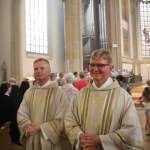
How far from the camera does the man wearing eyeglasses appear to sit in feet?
9.45

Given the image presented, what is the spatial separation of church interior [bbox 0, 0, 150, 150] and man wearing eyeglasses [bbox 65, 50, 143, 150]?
2.57 meters

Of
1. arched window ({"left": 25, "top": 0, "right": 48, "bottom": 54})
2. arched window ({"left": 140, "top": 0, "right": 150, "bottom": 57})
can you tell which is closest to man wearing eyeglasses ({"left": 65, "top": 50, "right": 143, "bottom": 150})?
arched window ({"left": 25, "top": 0, "right": 48, "bottom": 54})

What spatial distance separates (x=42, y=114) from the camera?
11.8 feet

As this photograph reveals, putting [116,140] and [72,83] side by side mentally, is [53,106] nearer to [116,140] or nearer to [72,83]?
[116,140]

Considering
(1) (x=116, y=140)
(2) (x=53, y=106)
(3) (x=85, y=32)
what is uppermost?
(3) (x=85, y=32)

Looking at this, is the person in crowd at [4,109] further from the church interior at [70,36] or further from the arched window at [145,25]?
the arched window at [145,25]

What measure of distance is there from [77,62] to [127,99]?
1689 centimetres

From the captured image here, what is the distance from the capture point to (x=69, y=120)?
123 inches

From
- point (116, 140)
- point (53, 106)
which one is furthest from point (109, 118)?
point (53, 106)

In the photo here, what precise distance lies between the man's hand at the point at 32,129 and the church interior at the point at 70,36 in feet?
6.51

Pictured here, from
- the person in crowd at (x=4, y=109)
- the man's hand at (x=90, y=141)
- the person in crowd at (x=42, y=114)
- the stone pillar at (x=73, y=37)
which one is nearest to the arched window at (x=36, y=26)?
the stone pillar at (x=73, y=37)

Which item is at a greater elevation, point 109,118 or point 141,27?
point 141,27

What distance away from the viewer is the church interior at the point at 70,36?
16078mm

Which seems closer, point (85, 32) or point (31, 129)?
point (31, 129)
